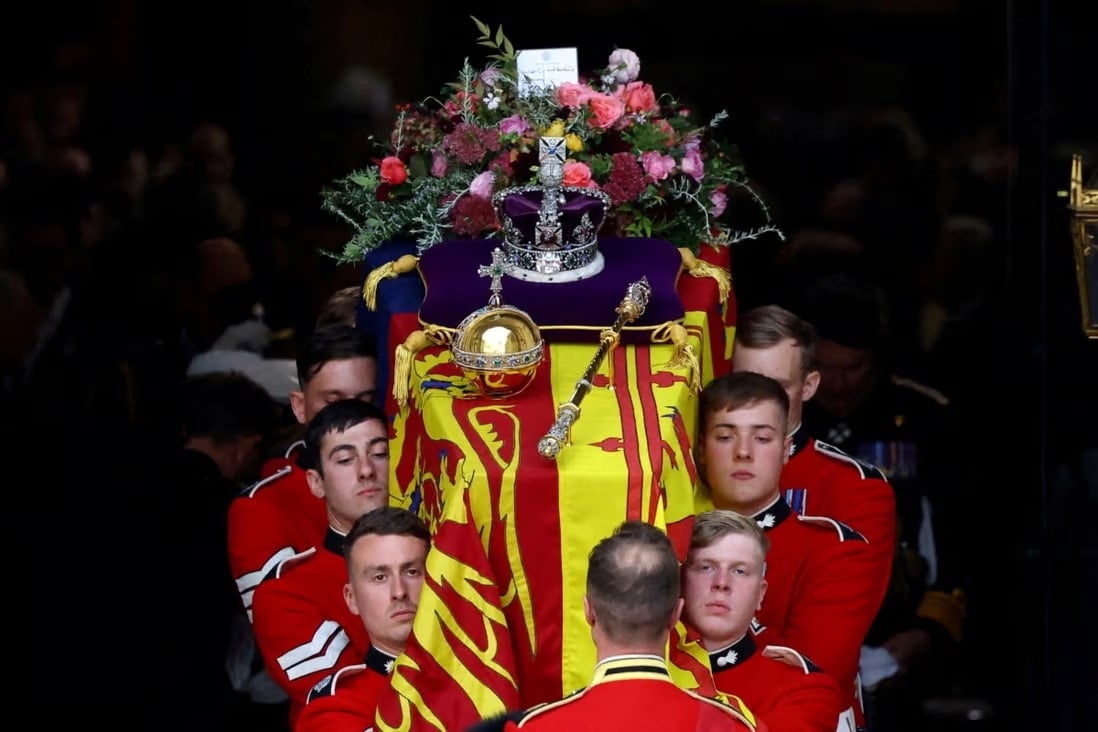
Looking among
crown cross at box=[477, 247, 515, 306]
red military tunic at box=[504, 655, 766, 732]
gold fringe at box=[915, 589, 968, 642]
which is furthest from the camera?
gold fringe at box=[915, 589, 968, 642]

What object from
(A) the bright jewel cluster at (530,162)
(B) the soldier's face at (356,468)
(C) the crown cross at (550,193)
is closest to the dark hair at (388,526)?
(B) the soldier's face at (356,468)

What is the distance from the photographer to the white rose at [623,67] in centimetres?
692

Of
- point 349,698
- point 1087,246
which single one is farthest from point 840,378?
point 349,698

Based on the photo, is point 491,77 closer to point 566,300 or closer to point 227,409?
point 566,300

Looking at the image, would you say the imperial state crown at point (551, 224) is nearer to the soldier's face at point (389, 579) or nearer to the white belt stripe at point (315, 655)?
the soldier's face at point (389, 579)

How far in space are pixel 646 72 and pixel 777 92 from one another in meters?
0.43

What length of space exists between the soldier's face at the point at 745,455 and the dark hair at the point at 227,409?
6.76ft

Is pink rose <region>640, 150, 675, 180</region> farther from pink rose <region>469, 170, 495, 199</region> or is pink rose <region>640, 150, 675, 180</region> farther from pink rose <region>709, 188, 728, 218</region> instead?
pink rose <region>469, 170, 495, 199</region>

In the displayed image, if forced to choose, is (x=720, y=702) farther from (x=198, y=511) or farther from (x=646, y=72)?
(x=646, y=72)

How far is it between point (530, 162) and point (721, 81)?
5.87 ft

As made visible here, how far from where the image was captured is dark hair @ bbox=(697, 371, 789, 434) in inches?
240

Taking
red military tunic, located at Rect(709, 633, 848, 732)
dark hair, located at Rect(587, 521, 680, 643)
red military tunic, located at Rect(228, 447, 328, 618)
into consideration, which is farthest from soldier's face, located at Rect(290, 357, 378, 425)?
dark hair, located at Rect(587, 521, 680, 643)

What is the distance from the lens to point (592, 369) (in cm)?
571

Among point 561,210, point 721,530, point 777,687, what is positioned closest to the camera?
point 721,530
